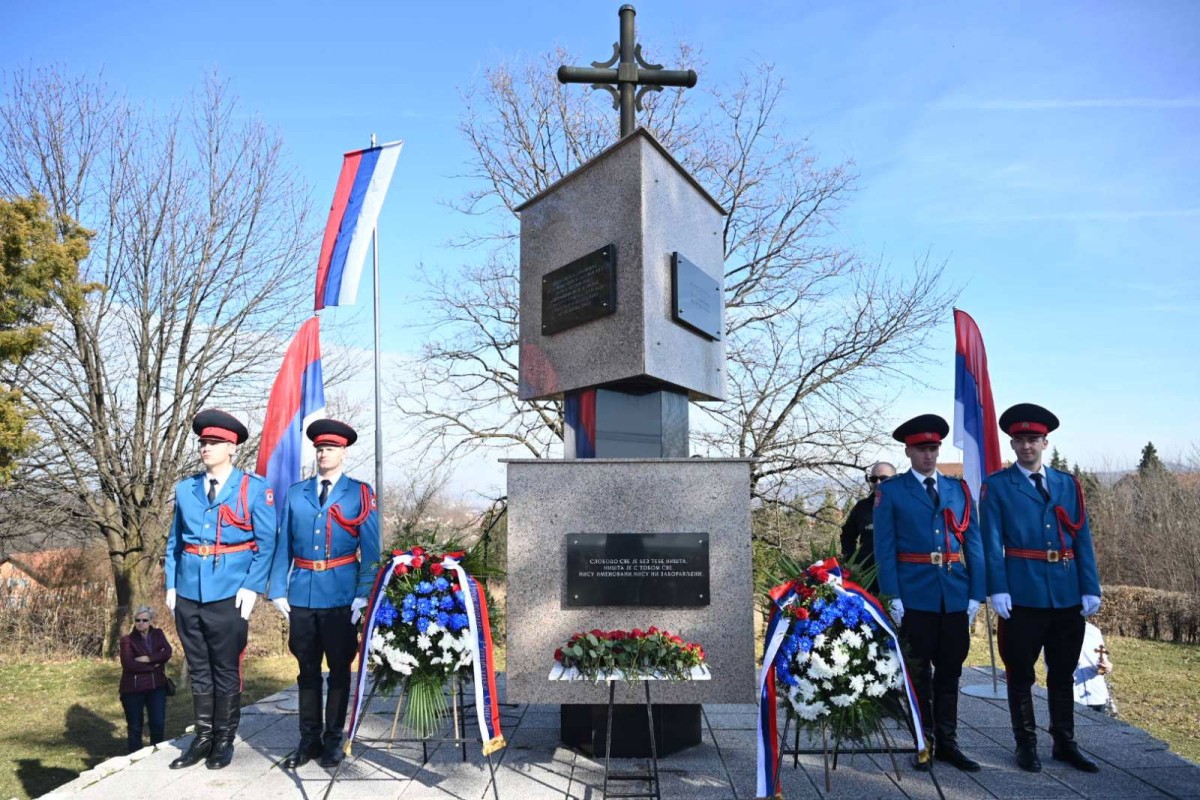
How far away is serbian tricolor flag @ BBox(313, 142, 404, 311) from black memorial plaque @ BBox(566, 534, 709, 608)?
13.0 ft

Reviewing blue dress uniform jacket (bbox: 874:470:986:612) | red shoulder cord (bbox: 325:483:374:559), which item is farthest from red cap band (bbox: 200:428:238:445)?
blue dress uniform jacket (bbox: 874:470:986:612)

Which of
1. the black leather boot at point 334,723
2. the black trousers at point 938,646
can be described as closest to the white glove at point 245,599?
the black leather boot at point 334,723

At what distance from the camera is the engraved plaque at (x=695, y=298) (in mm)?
5121

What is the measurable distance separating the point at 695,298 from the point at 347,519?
99.8 inches

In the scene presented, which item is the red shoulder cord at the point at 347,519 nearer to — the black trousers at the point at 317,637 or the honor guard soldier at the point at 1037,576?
the black trousers at the point at 317,637

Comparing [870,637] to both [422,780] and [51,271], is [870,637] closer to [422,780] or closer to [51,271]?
[422,780]

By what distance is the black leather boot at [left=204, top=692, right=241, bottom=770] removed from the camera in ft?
15.6

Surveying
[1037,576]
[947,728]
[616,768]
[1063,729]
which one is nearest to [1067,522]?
[1037,576]

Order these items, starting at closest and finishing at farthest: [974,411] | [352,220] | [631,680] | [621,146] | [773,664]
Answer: [773,664] → [631,680] → [621,146] → [974,411] → [352,220]

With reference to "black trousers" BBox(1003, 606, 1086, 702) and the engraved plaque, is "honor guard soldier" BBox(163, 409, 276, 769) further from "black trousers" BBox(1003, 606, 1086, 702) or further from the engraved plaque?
"black trousers" BBox(1003, 606, 1086, 702)

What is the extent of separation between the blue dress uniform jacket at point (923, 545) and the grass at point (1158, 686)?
4.55m

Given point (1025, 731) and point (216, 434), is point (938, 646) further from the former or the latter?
point (216, 434)

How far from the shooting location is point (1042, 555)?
460cm

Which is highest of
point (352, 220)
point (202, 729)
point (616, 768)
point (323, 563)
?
Result: point (352, 220)
